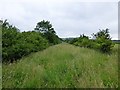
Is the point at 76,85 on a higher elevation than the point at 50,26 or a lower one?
lower

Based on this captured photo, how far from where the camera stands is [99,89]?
5.06m

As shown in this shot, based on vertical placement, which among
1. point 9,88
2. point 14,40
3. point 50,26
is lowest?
point 9,88

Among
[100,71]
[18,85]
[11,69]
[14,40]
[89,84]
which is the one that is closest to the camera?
[89,84]

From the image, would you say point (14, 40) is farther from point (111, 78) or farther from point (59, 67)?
point (111, 78)

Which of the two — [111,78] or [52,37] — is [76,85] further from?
[52,37]

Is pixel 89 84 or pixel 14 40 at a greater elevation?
pixel 14 40

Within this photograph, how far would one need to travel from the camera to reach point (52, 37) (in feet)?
137

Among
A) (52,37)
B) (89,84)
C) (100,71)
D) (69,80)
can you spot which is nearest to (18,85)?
(69,80)

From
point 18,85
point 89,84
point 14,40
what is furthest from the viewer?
point 14,40

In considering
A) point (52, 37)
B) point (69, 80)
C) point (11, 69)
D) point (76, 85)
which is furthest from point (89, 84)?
point (52, 37)

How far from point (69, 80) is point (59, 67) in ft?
5.54

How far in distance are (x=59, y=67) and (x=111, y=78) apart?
7.41 feet

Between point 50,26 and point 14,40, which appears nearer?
point 14,40

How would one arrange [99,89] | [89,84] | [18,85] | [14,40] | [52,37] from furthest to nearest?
[52,37]
[14,40]
[18,85]
[89,84]
[99,89]
